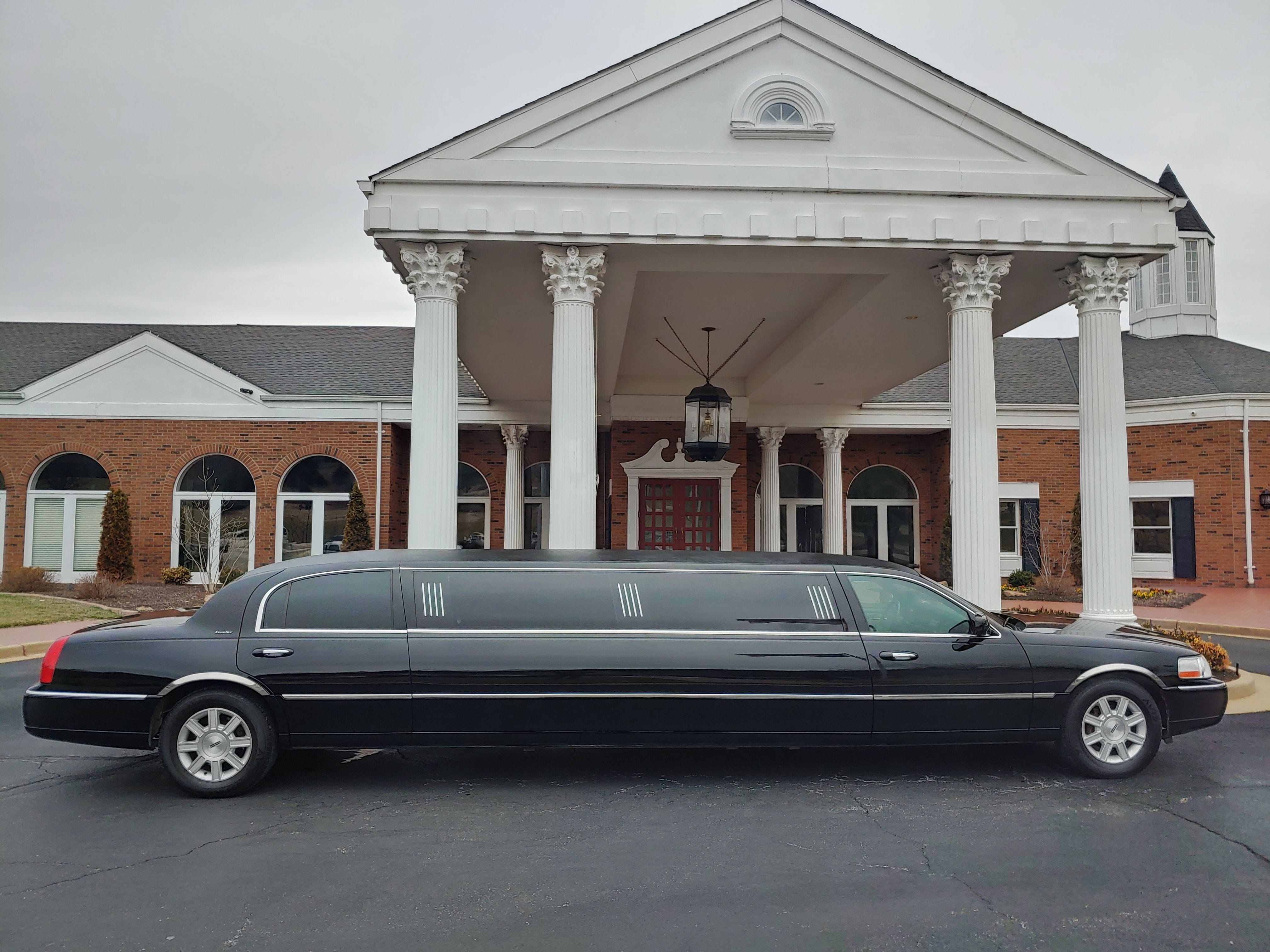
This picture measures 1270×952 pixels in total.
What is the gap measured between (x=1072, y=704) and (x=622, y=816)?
9.55 feet

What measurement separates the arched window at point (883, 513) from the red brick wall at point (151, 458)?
12.0m

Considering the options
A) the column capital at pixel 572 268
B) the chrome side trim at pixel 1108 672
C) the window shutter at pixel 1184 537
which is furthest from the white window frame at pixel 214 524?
the window shutter at pixel 1184 537

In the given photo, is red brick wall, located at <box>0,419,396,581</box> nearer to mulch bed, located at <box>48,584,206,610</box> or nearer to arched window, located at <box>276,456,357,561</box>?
arched window, located at <box>276,456,357,561</box>

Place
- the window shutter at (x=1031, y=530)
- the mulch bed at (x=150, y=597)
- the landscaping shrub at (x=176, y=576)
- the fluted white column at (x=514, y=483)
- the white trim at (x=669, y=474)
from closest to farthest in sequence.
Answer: the mulch bed at (x=150, y=597) < the white trim at (x=669, y=474) < the landscaping shrub at (x=176, y=576) < the fluted white column at (x=514, y=483) < the window shutter at (x=1031, y=530)

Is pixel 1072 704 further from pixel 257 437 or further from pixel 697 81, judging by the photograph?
pixel 257 437

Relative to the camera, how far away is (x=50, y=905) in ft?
12.0

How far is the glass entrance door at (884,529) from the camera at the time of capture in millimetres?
22922

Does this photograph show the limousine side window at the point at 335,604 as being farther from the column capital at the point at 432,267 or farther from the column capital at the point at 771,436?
the column capital at the point at 771,436

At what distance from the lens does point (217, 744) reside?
16.7ft

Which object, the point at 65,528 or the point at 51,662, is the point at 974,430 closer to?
the point at 51,662

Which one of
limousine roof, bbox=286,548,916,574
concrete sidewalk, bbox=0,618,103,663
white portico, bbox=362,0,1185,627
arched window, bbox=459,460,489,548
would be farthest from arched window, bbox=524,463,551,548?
limousine roof, bbox=286,548,916,574

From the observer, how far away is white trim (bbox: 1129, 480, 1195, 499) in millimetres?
20438

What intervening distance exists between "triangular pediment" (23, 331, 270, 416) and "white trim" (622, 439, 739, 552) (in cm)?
1033

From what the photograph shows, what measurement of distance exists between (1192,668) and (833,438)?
14.4 m
